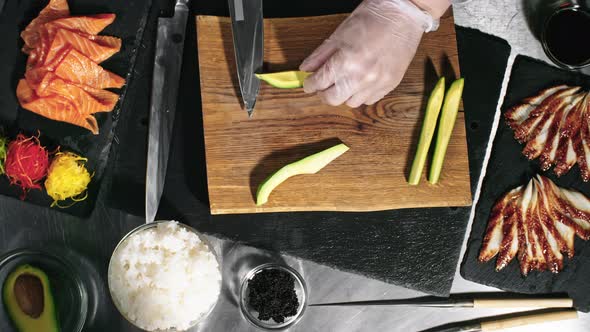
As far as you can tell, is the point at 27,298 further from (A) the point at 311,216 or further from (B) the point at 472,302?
(B) the point at 472,302

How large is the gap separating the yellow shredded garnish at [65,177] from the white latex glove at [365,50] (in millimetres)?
892

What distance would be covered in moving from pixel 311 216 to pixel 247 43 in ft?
2.30

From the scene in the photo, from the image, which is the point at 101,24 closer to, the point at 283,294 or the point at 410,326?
the point at 283,294

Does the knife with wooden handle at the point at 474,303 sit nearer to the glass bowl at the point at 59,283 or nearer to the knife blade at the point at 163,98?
the knife blade at the point at 163,98

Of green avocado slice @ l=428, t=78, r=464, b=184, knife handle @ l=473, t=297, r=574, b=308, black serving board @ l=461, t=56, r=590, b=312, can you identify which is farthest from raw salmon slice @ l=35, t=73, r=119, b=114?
knife handle @ l=473, t=297, r=574, b=308

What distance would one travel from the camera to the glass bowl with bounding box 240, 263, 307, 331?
246 cm

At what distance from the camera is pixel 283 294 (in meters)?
2.44

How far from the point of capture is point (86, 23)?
8.12ft

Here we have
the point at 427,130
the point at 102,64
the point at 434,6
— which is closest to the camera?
the point at 434,6

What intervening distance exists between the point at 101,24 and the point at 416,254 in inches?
59.1

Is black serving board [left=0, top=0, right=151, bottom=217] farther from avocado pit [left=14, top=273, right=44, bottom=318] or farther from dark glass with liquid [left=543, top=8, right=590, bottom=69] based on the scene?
dark glass with liquid [left=543, top=8, right=590, bottom=69]

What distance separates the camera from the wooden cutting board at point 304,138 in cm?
240

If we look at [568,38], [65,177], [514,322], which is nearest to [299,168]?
[65,177]

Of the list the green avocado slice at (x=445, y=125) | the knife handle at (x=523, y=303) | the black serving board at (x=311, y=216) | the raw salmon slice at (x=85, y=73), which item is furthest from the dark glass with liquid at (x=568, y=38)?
the raw salmon slice at (x=85, y=73)
